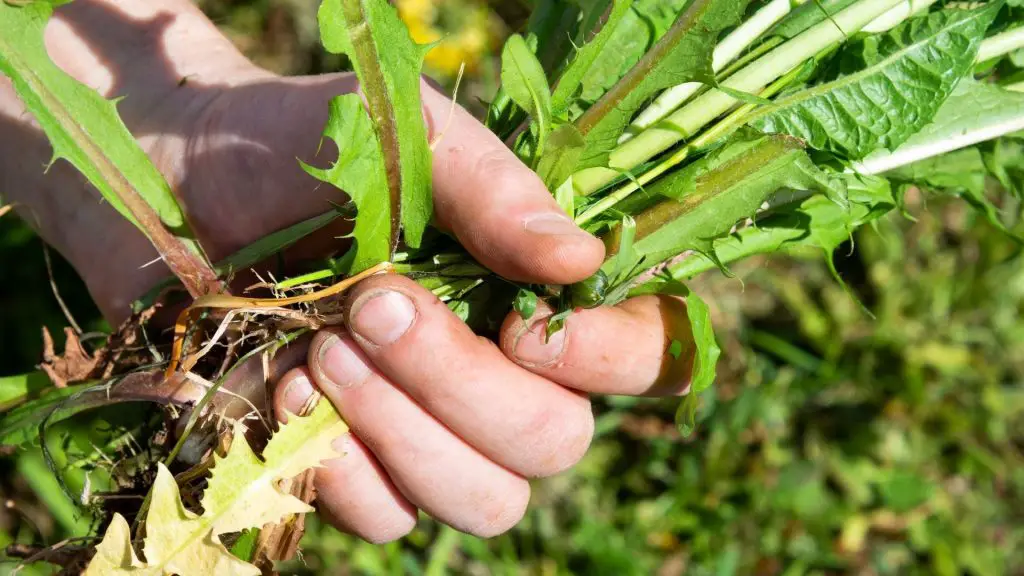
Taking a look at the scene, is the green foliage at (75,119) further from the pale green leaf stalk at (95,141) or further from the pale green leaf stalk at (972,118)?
the pale green leaf stalk at (972,118)

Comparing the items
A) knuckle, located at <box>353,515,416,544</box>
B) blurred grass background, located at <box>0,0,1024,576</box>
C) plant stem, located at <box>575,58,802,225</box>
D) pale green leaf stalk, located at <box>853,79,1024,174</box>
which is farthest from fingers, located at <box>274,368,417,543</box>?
blurred grass background, located at <box>0,0,1024,576</box>

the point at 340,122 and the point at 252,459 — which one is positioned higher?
the point at 340,122

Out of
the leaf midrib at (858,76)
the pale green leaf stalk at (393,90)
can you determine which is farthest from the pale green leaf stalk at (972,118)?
the pale green leaf stalk at (393,90)

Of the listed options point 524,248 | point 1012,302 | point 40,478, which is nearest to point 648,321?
point 524,248

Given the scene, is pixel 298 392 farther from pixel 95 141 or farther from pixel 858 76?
pixel 858 76

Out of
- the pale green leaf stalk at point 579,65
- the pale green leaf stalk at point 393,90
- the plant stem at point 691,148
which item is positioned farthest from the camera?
the plant stem at point 691,148

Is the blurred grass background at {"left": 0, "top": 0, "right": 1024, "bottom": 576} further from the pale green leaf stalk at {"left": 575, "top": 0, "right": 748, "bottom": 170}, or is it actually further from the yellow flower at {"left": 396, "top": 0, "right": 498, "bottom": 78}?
the pale green leaf stalk at {"left": 575, "top": 0, "right": 748, "bottom": 170}

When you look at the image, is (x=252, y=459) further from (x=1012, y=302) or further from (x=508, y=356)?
(x=1012, y=302)
